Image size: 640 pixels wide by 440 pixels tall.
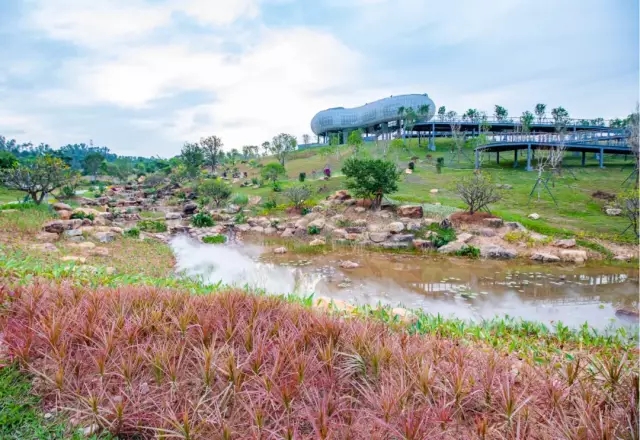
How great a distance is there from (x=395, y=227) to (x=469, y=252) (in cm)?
362

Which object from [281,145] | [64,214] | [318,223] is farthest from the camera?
[281,145]

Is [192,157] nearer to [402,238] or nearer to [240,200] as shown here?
[240,200]

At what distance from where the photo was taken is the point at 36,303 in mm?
4051

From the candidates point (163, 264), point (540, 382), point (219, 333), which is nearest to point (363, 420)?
point (540, 382)

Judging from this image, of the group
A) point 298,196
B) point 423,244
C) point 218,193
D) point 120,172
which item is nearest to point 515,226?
point 423,244

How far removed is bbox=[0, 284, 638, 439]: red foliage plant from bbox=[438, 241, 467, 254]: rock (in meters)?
9.95

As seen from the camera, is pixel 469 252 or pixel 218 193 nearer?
pixel 469 252

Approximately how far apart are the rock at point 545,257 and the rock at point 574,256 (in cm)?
24

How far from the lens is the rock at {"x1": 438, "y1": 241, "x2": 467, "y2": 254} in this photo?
531 inches

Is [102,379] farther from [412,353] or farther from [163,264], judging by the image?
[163,264]

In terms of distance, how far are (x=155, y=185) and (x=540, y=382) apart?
42.8 m

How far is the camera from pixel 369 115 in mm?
61312

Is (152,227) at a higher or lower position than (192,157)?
→ lower

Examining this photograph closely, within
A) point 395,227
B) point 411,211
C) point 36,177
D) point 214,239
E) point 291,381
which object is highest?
point 36,177
